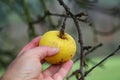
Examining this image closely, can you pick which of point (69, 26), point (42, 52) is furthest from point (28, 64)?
point (69, 26)

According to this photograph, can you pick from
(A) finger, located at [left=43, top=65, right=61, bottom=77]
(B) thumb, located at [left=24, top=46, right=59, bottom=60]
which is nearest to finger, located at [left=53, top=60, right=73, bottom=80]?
(A) finger, located at [left=43, top=65, right=61, bottom=77]

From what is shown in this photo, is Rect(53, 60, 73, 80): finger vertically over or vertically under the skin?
under

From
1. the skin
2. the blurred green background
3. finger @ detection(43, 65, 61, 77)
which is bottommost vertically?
the blurred green background

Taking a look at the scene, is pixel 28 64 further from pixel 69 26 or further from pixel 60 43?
pixel 69 26

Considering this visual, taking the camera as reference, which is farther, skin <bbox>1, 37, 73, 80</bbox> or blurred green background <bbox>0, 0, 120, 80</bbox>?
blurred green background <bbox>0, 0, 120, 80</bbox>

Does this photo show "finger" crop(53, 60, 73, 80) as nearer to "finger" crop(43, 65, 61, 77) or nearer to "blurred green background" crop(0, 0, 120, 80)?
"finger" crop(43, 65, 61, 77)

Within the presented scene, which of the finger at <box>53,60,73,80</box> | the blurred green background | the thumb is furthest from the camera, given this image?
the blurred green background

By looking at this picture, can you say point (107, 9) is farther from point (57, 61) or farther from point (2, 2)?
point (57, 61)

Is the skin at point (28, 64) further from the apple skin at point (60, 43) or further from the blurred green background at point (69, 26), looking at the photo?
the blurred green background at point (69, 26)
